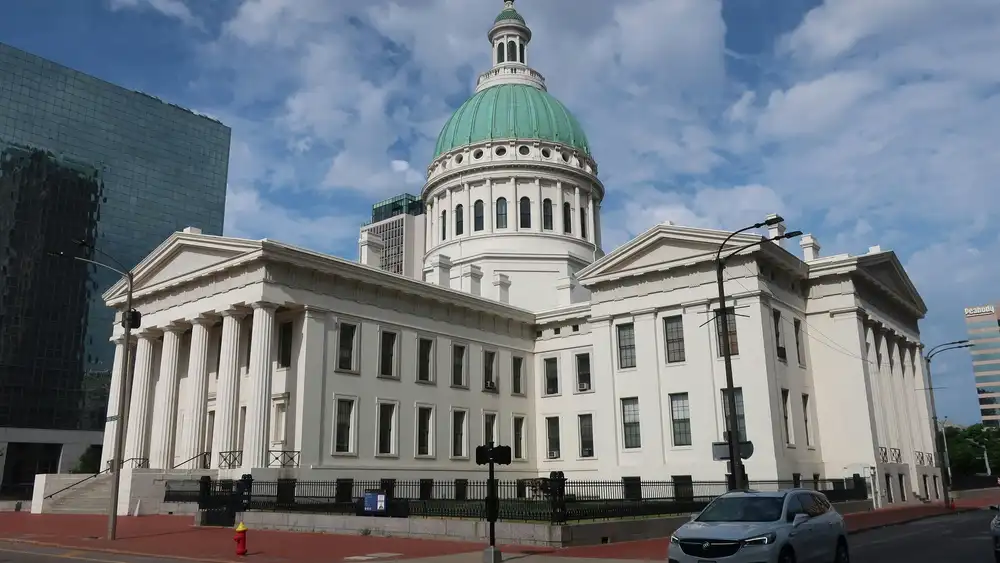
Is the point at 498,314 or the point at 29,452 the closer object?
the point at 498,314

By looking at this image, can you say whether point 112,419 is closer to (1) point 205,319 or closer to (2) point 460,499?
(1) point 205,319

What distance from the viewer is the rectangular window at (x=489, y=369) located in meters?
47.4

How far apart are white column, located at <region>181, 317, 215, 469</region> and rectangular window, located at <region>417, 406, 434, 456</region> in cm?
1060

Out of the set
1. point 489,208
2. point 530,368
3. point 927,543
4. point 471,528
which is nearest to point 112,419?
point 530,368

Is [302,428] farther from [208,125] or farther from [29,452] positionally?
[208,125]

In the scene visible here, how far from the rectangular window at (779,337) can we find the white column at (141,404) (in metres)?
32.4

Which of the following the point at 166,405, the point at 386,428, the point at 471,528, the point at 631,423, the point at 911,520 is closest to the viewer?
the point at 471,528

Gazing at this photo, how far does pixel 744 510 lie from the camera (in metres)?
14.6

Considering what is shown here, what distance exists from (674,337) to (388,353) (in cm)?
1476

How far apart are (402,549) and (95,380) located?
251 ft

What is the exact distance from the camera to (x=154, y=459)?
41750 mm

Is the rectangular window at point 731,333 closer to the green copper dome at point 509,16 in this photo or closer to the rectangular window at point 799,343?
the rectangular window at point 799,343

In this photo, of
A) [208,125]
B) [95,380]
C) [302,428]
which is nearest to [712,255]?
[302,428]

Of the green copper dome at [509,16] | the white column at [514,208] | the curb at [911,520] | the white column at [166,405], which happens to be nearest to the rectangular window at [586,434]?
the white column at [514,208]
